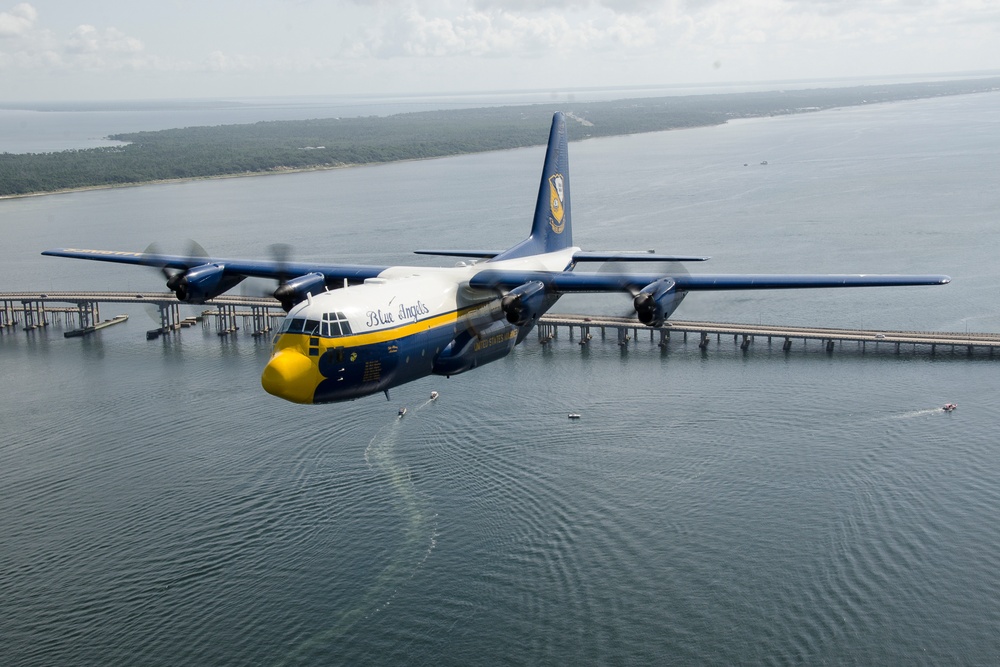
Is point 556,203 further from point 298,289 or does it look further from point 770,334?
point 770,334

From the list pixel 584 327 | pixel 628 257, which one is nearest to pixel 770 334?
pixel 584 327

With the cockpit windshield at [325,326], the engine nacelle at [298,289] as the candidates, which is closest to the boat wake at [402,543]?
the engine nacelle at [298,289]

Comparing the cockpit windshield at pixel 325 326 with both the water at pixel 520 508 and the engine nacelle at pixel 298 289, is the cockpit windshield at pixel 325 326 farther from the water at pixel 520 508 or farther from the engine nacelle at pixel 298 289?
the water at pixel 520 508

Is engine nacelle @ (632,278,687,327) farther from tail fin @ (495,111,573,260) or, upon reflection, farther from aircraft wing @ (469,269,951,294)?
tail fin @ (495,111,573,260)


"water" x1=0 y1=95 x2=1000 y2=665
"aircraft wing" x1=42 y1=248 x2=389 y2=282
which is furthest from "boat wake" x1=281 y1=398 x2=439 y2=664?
"aircraft wing" x1=42 y1=248 x2=389 y2=282

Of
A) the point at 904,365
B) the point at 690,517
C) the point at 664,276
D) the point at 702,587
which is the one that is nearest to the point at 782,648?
the point at 702,587

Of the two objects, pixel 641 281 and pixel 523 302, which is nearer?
pixel 523 302

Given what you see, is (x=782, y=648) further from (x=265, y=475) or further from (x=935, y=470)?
(x=265, y=475)
